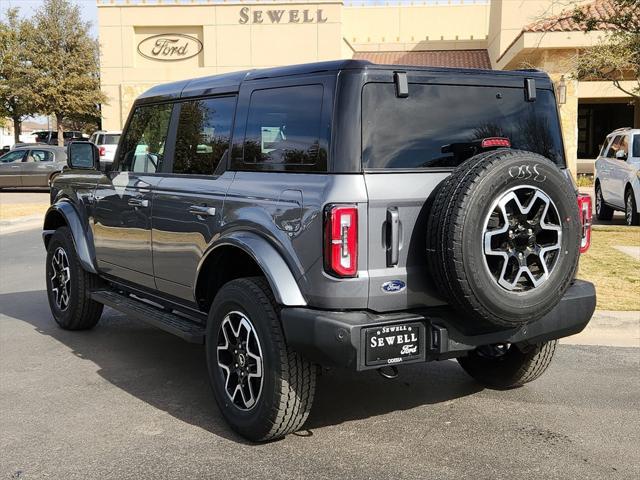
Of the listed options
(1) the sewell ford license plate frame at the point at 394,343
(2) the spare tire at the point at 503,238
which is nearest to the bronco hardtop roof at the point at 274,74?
(2) the spare tire at the point at 503,238

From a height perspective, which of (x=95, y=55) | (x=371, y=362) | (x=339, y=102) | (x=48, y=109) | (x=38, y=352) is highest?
(x=95, y=55)

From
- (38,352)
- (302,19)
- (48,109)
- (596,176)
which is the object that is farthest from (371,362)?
(48,109)

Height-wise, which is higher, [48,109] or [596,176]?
[48,109]

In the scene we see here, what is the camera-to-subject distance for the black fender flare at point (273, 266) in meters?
3.90

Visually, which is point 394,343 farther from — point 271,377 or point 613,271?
point 613,271

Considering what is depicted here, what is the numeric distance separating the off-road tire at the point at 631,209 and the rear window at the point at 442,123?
10.0 m

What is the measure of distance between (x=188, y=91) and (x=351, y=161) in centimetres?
192

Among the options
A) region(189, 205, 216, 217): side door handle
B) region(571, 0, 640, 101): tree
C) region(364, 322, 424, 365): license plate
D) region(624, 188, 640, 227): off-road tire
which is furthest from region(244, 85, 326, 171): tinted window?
region(624, 188, 640, 227): off-road tire

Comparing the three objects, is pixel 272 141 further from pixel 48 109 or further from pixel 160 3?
pixel 48 109

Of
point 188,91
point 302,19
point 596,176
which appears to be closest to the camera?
point 188,91

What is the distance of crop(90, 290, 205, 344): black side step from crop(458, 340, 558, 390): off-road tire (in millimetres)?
1849

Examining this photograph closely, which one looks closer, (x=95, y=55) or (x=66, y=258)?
(x=66, y=258)

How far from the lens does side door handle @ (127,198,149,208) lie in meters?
5.38

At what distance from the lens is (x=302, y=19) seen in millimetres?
35812
